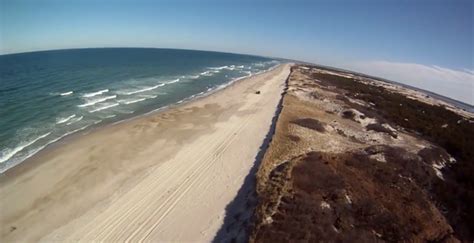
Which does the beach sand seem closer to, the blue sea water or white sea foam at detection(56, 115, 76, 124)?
the blue sea water

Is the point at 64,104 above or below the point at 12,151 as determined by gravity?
above

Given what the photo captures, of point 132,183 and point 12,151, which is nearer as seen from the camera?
point 132,183

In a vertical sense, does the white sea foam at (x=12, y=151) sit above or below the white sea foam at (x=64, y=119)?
below

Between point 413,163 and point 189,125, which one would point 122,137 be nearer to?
point 189,125

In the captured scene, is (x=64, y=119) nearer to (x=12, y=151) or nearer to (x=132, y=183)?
(x=12, y=151)

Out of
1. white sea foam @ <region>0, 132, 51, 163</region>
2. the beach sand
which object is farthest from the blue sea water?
the beach sand

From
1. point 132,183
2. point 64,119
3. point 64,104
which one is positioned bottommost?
point 132,183

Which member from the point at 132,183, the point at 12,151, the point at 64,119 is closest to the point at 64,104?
the point at 64,119

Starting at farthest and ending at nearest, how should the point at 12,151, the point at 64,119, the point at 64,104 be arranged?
the point at 64,104, the point at 64,119, the point at 12,151

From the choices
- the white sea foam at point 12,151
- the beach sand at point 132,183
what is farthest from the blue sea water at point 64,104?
the beach sand at point 132,183

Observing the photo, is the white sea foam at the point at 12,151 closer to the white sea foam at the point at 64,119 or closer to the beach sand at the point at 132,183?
the beach sand at the point at 132,183
